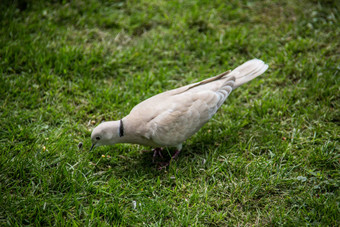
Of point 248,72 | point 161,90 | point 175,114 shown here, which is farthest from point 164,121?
point 248,72

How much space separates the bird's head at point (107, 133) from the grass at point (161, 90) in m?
0.26

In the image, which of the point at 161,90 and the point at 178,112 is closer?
the point at 178,112

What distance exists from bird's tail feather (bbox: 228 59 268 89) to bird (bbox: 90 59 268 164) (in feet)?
1.06

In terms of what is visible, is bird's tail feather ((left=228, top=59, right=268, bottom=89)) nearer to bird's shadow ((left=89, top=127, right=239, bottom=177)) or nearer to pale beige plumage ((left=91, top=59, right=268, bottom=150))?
pale beige plumage ((left=91, top=59, right=268, bottom=150))

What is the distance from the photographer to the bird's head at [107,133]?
343cm

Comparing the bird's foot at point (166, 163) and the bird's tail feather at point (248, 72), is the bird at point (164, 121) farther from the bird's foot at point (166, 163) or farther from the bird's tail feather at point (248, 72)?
the bird's tail feather at point (248, 72)

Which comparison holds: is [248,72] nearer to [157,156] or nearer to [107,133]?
[157,156]

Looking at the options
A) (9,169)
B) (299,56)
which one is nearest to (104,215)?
(9,169)

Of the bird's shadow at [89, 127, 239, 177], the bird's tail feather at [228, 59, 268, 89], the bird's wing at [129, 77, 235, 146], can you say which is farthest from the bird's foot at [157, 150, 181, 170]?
the bird's tail feather at [228, 59, 268, 89]

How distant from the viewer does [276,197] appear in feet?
10.7

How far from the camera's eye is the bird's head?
11.2ft

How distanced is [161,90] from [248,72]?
116 centimetres

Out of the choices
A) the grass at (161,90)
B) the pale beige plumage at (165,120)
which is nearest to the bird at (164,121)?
the pale beige plumage at (165,120)

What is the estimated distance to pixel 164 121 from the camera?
3.41 meters
